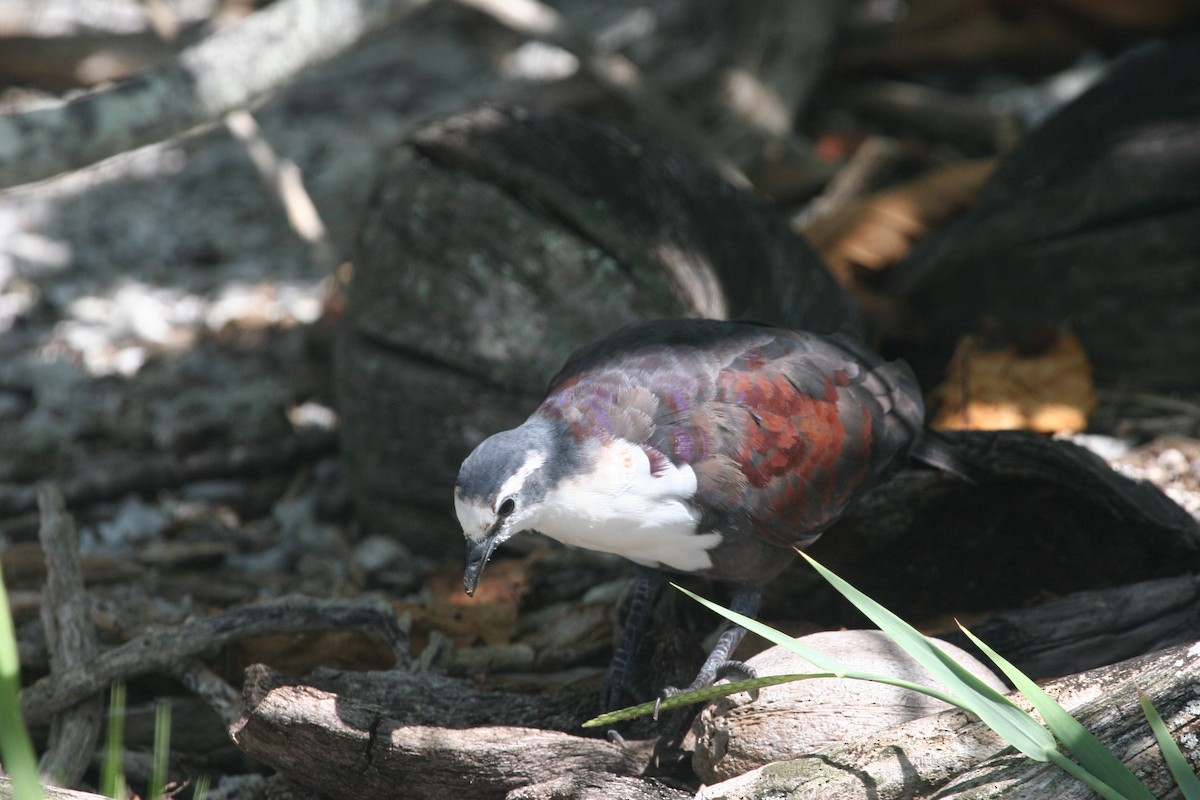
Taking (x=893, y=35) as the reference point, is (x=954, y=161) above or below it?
below

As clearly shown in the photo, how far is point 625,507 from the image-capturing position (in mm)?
2723

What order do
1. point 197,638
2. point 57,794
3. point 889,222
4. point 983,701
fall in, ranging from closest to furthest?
point 983,701, point 57,794, point 197,638, point 889,222

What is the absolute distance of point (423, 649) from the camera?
3.50 metres

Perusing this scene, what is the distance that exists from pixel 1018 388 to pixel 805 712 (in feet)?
6.93

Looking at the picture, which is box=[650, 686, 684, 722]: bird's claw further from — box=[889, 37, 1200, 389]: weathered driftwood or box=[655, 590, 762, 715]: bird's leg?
box=[889, 37, 1200, 389]: weathered driftwood

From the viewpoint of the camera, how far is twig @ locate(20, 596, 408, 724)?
10.2 ft

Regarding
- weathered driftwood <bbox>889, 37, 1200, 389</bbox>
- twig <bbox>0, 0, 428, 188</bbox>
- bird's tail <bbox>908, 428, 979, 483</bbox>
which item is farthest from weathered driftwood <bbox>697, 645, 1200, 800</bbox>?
weathered driftwood <bbox>889, 37, 1200, 389</bbox>

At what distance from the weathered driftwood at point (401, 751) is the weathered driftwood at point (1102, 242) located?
2.53 metres

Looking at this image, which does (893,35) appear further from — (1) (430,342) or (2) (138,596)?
(2) (138,596)

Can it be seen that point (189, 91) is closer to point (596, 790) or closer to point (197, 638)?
point (197, 638)

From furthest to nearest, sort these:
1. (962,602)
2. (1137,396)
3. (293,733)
Answer: (1137,396) → (962,602) → (293,733)

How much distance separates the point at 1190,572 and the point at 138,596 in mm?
3300

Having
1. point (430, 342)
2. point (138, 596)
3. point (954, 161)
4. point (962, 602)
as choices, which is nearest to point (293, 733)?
point (138, 596)


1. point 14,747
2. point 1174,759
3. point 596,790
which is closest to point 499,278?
point 596,790
